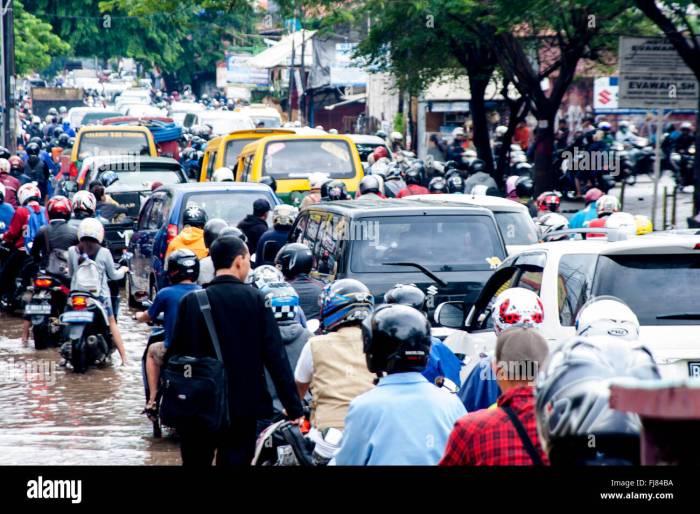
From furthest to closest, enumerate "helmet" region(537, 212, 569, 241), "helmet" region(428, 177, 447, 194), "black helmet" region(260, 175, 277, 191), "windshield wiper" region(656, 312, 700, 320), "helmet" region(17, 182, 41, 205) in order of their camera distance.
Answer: "helmet" region(428, 177, 447, 194) → "black helmet" region(260, 175, 277, 191) → "helmet" region(17, 182, 41, 205) → "helmet" region(537, 212, 569, 241) → "windshield wiper" region(656, 312, 700, 320)

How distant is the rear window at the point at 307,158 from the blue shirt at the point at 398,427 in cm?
1397

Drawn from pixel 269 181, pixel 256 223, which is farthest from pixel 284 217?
pixel 269 181

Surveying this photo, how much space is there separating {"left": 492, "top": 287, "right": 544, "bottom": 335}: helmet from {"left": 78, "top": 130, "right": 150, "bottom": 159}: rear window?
2061 cm

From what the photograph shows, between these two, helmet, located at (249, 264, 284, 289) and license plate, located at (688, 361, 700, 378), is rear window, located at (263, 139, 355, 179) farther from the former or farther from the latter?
license plate, located at (688, 361, 700, 378)

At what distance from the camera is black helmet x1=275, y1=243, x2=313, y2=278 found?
9273 mm

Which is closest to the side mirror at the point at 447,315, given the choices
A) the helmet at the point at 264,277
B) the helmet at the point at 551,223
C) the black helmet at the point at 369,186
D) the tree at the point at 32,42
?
the helmet at the point at 264,277

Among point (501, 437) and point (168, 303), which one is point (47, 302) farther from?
point (501, 437)

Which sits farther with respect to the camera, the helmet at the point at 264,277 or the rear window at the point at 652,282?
the helmet at the point at 264,277

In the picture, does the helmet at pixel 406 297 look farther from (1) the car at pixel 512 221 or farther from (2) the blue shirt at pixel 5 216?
(2) the blue shirt at pixel 5 216

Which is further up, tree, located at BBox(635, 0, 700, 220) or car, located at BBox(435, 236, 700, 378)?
tree, located at BBox(635, 0, 700, 220)

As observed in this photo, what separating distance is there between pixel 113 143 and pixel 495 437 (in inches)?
909

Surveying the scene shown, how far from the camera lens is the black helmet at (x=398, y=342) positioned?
459 centimetres

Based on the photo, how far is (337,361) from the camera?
243 inches

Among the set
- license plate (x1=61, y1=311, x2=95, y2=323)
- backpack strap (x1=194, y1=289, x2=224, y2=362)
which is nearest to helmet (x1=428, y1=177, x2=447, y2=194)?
license plate (x1=61, y1=311, x2=95, y2=323)
